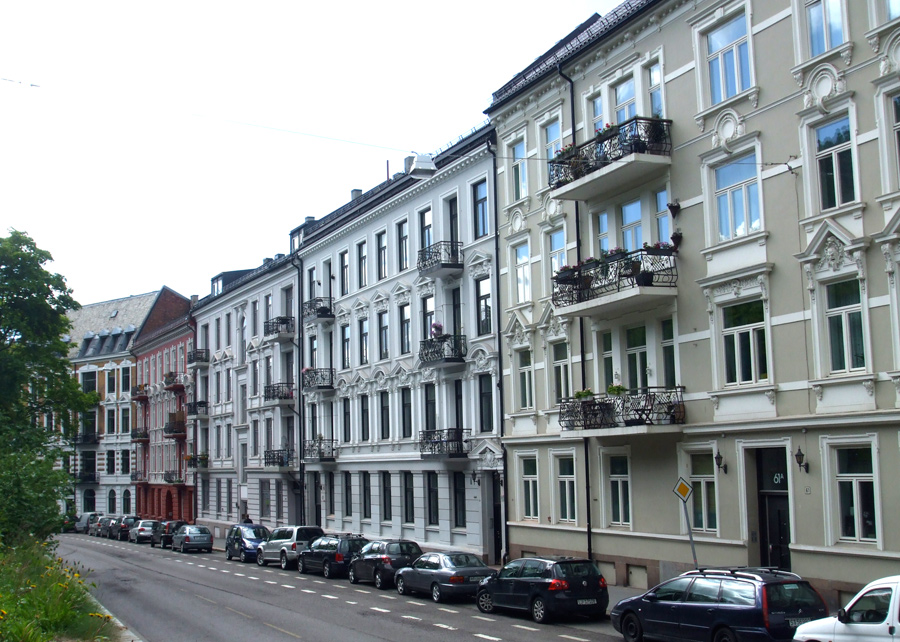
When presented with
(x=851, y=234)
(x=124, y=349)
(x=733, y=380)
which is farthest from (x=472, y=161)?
(x=124, y=349)

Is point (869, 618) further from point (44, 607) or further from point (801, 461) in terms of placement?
point (44, 607)

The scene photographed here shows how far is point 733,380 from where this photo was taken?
812 inches

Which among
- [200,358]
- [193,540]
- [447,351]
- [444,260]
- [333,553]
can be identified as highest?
[444,260]

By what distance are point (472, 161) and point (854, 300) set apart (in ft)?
53.8

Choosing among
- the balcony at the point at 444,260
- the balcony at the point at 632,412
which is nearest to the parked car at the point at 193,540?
the balcony at the point at 444,260

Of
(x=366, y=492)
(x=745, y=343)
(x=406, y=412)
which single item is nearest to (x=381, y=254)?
(x=406, y=412)

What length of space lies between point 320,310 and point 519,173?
16.0 metres

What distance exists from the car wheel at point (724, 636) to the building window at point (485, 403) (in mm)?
15882

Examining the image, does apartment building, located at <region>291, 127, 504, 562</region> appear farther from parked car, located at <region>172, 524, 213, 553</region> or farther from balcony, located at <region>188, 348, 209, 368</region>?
balcony, located at <region>188, 348, 209, 368</region>

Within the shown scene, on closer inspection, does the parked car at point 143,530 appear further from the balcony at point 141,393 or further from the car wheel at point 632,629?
the car wheel at point 632,629

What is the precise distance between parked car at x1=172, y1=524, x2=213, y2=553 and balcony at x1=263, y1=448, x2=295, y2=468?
4762 millimetres

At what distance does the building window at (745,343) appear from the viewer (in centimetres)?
1980

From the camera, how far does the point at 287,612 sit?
880 inches

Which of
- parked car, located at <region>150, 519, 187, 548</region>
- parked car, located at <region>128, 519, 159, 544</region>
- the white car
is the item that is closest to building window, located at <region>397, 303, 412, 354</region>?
parked car, located at <region>150, 519, 187, 548</region>
